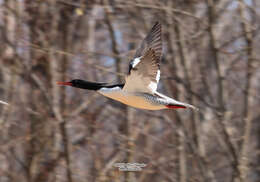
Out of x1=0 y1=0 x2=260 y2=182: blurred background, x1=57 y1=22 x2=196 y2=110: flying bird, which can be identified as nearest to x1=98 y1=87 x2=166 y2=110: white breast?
x1=57 y1=22 x2=196 y2=110: flying bird

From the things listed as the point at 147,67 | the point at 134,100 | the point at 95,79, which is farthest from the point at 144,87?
the point at 95,79

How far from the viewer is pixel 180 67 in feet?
31.9

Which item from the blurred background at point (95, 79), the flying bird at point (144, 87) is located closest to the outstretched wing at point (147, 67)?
the flying bird at point (144, 87)

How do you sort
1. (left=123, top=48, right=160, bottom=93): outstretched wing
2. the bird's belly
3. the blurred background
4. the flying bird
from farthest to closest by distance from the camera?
the blurred background, the bird's belly, the flying bird, (left=123, top=48, right=160, bottom=93): outstretched wing

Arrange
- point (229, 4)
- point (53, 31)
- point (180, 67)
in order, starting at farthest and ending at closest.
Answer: point (229, 4) < point (180, 67) < point (53, 31)

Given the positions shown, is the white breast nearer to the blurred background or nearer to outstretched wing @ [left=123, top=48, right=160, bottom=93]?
outstretched wing @ [left=123, top=48, right=160, bottom=93]

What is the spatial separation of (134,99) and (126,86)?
0.19 metres

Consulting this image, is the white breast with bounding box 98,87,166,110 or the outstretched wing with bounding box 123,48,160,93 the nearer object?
the outstretched wing with bounding box 123,48,160,93

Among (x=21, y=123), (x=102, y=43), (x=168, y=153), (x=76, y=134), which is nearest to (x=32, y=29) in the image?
(x=21, y=123)

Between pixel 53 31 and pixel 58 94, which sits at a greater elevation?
pixel 53 31

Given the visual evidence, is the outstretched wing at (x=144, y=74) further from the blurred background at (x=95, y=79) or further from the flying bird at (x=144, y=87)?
the blurred background at (x=95, y=79)

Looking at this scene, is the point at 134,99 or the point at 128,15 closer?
the point at 134,99

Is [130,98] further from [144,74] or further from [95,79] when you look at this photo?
[95,79]

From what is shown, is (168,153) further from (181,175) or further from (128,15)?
(128,15)
